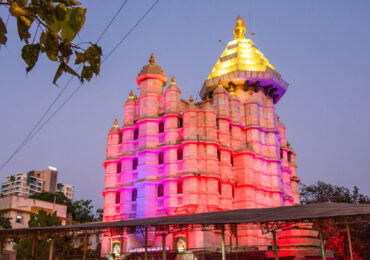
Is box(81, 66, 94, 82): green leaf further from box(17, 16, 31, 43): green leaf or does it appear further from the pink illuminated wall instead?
the pink illuminated wall

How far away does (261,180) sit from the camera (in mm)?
42375

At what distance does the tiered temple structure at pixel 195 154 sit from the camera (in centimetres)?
3709

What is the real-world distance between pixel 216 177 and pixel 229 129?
704 centimetres

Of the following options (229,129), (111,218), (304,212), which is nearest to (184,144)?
(229,129)

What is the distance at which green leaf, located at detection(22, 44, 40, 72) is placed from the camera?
452 cm

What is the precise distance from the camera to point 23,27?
4.24 metres

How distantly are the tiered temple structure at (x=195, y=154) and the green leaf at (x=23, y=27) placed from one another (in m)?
31.6

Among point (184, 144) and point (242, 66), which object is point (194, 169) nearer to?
point (184, 144)

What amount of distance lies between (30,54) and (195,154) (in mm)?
33348

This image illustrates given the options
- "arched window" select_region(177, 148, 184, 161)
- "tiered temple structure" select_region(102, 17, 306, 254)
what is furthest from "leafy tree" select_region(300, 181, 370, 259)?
"arched window" select_region(177, 148, 184, 161)

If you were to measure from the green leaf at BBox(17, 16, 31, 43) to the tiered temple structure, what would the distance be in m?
31.6

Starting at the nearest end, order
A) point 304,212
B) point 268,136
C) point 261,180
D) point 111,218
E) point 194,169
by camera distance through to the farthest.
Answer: point 304,212, point 194,169, point 111,218, point 261,180, point 268,136

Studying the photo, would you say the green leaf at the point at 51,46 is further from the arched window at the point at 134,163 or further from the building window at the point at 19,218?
the building window at the point at 19,218

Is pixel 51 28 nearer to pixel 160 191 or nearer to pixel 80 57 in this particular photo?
pixel 80 57
